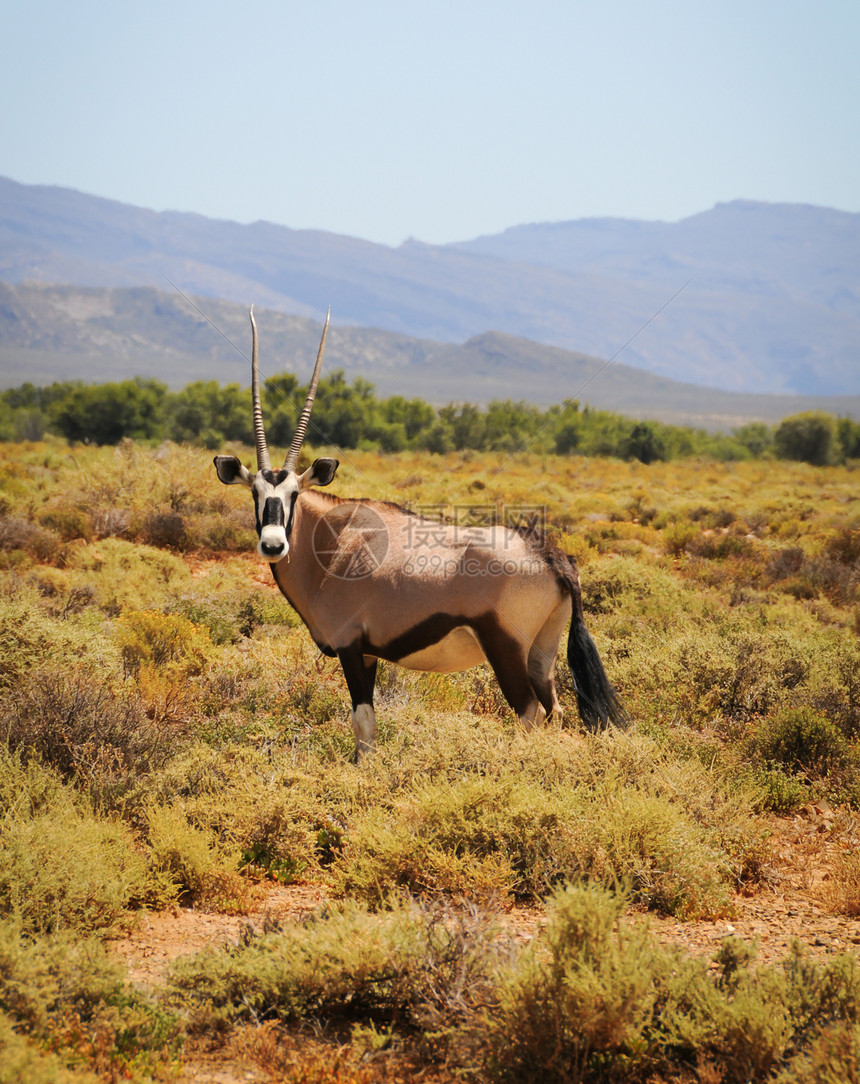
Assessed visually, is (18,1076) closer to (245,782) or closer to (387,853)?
(387,853)

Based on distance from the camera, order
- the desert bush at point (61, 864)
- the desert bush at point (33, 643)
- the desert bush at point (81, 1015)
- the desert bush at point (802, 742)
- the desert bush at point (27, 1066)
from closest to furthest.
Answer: the desert bush at point (27, 1066) → the desert bush at point (81, 1015) → the desert bush at point (61, 864) → the desert bush at point (802, 742) → the desert bush at point (33, 643)

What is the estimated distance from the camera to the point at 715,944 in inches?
165

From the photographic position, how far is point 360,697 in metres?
6.04

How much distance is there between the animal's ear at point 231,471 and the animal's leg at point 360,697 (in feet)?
5.03

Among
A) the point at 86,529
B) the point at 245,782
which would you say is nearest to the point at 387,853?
the point at 245,782

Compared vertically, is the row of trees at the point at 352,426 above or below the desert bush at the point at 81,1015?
above

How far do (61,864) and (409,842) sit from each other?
1880 millimetres

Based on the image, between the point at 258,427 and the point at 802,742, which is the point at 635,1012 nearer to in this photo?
the point at 802,742

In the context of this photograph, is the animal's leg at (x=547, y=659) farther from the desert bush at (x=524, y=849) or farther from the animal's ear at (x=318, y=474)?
the animal's ear at (x=318, y=474)

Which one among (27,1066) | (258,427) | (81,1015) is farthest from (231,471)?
(27,1066)

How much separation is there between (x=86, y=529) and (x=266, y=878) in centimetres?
1123

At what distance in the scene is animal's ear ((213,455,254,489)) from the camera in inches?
239

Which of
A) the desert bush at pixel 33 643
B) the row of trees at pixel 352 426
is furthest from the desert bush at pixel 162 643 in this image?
the row of trees at pixel 352 426

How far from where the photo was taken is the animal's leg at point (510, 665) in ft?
19.3
